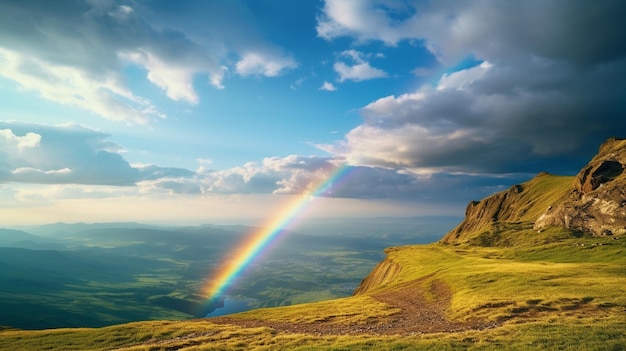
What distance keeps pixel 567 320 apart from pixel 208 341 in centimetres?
4466

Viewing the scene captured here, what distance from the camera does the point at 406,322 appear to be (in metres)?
51.2

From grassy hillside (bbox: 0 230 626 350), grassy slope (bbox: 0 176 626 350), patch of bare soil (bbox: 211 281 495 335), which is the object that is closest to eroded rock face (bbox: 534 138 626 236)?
grassy slope (bbox: 0 176 626 350)

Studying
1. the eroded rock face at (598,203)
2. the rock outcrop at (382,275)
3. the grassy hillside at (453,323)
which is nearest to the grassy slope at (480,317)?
the grassy hillside at (453,323)

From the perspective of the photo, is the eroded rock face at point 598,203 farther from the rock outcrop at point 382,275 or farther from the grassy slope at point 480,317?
the rock outcrop at point 382,275

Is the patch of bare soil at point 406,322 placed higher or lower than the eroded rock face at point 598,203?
lower

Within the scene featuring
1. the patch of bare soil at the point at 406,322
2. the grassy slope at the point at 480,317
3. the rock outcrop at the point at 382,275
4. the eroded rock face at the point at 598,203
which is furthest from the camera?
the rock outcrop at the point at 382,275

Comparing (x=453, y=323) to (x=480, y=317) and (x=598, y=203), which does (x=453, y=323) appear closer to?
(x=480, y=317)

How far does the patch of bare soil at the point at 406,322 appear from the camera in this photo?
145 feet

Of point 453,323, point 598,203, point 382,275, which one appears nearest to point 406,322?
point 453,323

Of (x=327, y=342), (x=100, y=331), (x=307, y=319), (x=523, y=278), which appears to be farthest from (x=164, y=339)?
(x=523, y=278)

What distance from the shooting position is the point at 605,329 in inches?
1249

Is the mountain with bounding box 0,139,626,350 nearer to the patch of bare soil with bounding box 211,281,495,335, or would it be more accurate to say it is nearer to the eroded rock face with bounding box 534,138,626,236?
the patch of bare soil with bounding box 211,281,495,335

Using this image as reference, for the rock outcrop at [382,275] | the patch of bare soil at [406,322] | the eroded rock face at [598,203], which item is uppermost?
the eroded rock face at [598,203]

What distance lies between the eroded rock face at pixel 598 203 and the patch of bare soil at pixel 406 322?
86223 millimetres
